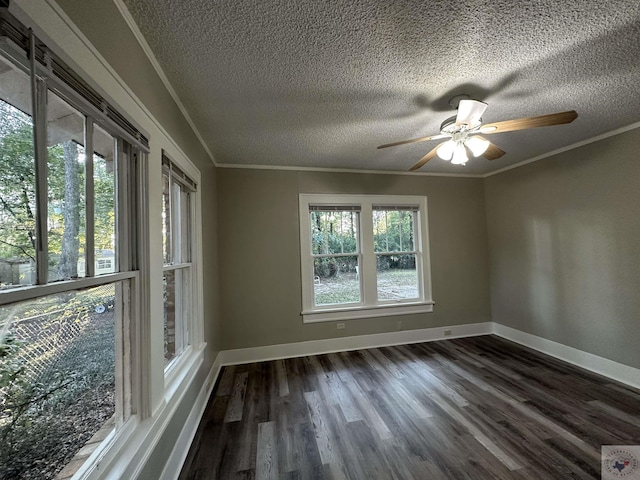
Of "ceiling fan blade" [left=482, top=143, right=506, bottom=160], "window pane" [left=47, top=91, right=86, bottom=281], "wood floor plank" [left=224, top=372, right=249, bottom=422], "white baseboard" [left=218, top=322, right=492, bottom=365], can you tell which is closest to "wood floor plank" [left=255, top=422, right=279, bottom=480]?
"wood floor plank" [left=224, top=372, right=249, bottom=422]

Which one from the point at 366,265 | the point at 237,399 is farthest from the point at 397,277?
the point at 237,399

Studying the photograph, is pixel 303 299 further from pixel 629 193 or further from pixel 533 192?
pixel 629 193

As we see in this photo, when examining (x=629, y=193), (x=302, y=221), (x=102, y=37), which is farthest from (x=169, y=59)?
(x=629, y=193)

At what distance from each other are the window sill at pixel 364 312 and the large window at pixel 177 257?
1601mm

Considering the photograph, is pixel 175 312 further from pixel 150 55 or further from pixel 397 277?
pixel 397 277

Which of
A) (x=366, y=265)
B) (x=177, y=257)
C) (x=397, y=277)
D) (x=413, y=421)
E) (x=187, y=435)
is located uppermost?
(x=177, y=257)

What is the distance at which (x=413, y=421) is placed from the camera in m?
2.07

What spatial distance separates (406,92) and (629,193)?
2519mm

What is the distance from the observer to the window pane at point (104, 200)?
105 cm

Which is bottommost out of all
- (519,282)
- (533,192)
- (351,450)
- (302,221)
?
(351,450)

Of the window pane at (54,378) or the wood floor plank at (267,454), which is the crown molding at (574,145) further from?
the window pane at (54,378)

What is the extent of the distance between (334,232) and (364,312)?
1192 mm

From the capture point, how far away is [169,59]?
57.3 inches

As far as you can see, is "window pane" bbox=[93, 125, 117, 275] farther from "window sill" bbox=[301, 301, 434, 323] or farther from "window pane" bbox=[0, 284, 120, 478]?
"window sill" bbox=[301, 301, 434, 323]
